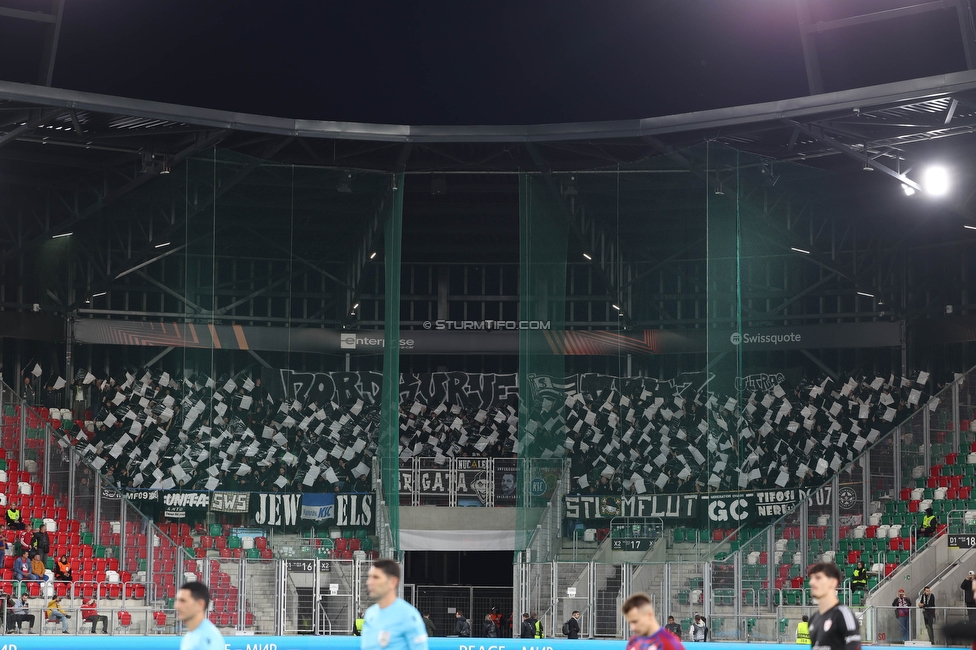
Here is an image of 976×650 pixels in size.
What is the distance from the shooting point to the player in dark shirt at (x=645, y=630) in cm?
852

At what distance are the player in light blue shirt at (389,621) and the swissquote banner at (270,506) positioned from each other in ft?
44.6

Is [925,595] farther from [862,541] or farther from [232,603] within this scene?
[232,603]

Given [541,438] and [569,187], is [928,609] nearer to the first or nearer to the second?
[541,438]

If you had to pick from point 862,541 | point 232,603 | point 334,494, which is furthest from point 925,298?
point 232,603

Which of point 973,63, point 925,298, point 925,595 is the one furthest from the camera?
point 925,298

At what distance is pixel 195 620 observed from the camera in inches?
324

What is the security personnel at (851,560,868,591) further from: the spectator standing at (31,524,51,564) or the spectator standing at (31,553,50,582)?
the spectator standing at (31,524,51,564)

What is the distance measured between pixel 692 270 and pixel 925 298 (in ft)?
41.4

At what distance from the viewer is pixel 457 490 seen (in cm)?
2784

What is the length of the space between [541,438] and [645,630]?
1374 cm

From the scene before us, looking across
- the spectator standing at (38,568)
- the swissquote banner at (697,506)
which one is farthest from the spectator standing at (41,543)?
the swissquote banner at (697,506)

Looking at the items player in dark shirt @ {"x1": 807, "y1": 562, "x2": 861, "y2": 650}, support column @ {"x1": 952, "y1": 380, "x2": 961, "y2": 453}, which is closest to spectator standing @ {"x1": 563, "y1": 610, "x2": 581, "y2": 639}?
support column @ {"x1": 952, "y1": 380, "x2": 961, "y2": 453}

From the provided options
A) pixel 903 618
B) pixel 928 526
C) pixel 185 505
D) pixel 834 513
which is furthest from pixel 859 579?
pixel 185 505

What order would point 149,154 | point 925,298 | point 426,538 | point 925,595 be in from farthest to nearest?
point 925,298
point 426,538
point 149,154
point 925,595
